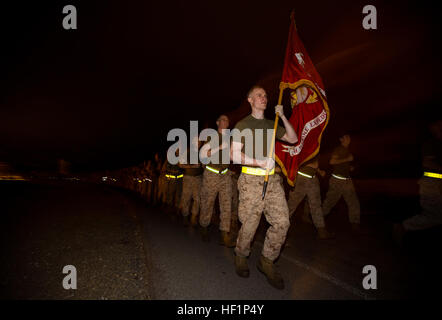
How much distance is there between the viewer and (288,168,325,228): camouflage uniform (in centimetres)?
471

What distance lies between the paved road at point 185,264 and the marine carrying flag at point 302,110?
4.49 ft

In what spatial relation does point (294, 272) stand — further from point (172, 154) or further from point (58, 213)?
point (58, 213)

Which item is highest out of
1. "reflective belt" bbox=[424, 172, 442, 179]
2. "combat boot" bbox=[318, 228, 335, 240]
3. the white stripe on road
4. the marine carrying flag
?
the marine carrying flag

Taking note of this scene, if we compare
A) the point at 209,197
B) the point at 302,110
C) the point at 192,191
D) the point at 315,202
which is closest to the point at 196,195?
the point at 192,191

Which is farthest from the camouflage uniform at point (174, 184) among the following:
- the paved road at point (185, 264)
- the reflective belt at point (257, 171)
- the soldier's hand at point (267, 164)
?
the soldier's hand at point (267, 164)

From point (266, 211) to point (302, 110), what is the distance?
1790 millimetres

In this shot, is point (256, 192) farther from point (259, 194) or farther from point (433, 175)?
point (433, 175)

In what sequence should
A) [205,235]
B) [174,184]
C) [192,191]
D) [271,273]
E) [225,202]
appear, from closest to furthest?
[271,273] → [225,202] → [205,235] → [192,191] → [174,184]

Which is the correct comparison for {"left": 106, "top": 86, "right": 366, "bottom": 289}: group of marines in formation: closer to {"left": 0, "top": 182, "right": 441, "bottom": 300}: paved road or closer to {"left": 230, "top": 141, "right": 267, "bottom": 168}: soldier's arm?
{"left": 230, "top": 141, "right": 267, "bottom": 168}: soldier's arm

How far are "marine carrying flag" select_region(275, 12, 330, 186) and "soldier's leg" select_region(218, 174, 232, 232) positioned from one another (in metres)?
1.37

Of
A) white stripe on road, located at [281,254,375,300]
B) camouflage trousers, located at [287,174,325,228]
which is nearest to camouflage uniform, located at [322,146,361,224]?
camouflage trousers, located at [287,174,325,228]

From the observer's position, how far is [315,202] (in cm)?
475

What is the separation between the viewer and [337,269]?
3.05m

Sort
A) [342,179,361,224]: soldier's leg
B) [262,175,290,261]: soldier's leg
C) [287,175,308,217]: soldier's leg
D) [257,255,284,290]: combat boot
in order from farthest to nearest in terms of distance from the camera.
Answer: [342,179,361,224]: soldier's leg → [287,175,308,217]: soldier's leg → [262,175,290,261]: soldier's leg → [257,255,284,290]: combat boot
